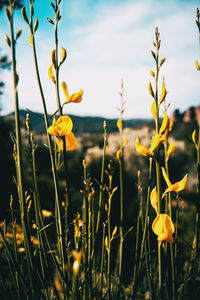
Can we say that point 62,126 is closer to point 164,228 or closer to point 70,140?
point 70,140

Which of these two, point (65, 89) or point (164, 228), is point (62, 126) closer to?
→ point (65, 89)

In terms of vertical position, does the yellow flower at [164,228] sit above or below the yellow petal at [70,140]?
below

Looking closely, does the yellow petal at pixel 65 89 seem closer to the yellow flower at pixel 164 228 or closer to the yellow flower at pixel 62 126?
the yellow flower at pixel 62 126

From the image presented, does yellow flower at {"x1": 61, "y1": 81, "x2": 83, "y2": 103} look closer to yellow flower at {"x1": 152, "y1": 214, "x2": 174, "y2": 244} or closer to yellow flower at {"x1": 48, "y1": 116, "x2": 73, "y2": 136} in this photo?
yellow flower at {"x1": 48, "y1": 116, "x2": 73, "y2": 136}

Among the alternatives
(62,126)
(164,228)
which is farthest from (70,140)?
(164,228)

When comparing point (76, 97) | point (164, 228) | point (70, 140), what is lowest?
point (164, 228)

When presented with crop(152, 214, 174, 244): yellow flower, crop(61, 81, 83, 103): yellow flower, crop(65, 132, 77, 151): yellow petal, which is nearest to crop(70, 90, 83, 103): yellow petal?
crop(61, 81, 83, 103): yellow flower

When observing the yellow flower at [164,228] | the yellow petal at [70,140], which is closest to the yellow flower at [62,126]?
the yellow petal at [70,140]

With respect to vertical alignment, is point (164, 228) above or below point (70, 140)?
below

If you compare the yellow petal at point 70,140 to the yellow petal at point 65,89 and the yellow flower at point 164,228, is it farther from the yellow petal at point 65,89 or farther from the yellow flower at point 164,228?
the yellow flower at point 164,228

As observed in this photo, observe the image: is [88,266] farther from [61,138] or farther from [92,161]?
[92,161]

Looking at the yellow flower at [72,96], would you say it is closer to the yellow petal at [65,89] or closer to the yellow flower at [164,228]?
the yellow petal at [65,89]

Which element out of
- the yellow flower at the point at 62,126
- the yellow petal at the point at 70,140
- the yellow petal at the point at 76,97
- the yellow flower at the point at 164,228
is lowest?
the yellow flower at the point at 164,228

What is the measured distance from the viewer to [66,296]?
830 mm
